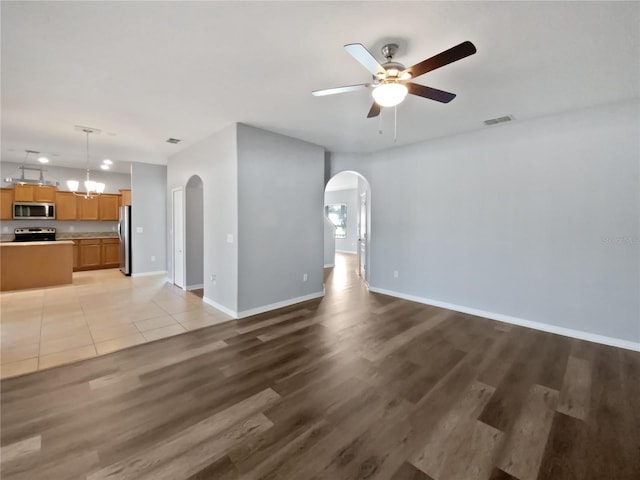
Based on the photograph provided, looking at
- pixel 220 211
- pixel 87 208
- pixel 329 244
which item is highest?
pixel 87 208

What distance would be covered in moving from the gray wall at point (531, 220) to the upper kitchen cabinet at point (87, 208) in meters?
8.20

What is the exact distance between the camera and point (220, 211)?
4.37m

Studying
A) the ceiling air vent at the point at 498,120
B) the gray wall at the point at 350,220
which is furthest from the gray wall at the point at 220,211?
the gray wall at the point at 350,220

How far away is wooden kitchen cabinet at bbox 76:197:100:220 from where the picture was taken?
7.61 m

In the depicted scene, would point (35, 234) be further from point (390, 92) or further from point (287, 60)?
point (390, 92)

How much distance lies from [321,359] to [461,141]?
3.93 m

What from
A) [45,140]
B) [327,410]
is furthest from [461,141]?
[45,140]

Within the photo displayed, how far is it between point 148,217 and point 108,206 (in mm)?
1995

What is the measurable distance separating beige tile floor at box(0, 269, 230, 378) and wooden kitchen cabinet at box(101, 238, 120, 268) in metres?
2.24

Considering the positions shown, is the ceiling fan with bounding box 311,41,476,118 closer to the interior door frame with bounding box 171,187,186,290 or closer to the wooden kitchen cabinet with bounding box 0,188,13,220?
the interior door frame with bounding box 171,187,186,290

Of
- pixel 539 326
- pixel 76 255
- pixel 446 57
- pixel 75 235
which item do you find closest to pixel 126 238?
pixel 76 255

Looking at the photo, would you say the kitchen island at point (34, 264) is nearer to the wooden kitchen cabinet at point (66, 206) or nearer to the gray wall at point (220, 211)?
the wooden kitchen cabinet at point (66, 206)

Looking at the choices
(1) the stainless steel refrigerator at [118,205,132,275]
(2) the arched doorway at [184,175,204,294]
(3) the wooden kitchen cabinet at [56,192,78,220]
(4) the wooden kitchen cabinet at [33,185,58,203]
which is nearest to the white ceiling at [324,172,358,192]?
(2) the arched doorway at [184,175,204,294]

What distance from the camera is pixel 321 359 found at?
9.47ft
